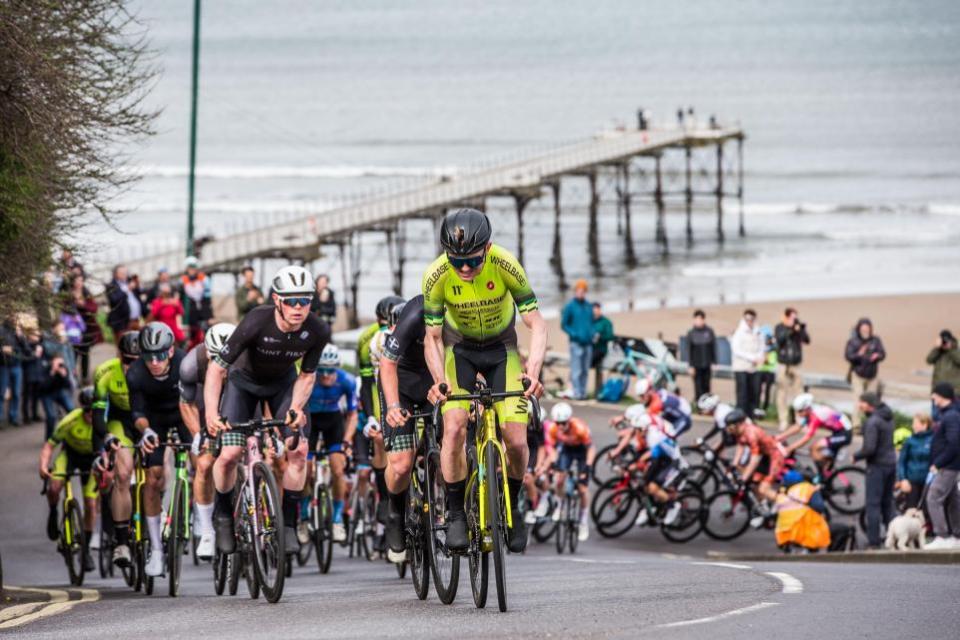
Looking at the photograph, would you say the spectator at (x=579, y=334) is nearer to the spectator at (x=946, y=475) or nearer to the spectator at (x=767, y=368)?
the spectator at (x=767, y=368)

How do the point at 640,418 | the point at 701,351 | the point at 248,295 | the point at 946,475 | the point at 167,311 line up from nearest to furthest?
the point at 946,475, the point at 640,418, the point at 701,351, the point at 167,311, the point at 248,295

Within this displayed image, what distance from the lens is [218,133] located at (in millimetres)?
134375

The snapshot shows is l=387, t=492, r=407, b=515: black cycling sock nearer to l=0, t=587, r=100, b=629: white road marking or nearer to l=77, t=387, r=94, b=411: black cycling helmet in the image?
l=0, t=587, r=100, b=629: white road marking

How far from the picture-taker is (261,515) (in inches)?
429

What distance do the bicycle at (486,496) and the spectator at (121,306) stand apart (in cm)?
1770

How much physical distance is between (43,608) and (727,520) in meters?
11.1

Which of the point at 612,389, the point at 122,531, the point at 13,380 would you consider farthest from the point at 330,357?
the point at 612,389

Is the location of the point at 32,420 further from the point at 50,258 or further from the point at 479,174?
the point at 479,174

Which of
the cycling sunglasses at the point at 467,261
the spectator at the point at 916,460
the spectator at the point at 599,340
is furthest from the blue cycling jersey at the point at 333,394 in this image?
the spectator at the point at 599,340

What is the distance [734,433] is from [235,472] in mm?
10247

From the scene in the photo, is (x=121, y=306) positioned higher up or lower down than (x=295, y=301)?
higher up

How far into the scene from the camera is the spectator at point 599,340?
92.9ft

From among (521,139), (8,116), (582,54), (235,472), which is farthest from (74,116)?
(582,54)

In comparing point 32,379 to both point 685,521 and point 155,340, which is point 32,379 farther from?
point 155,340
